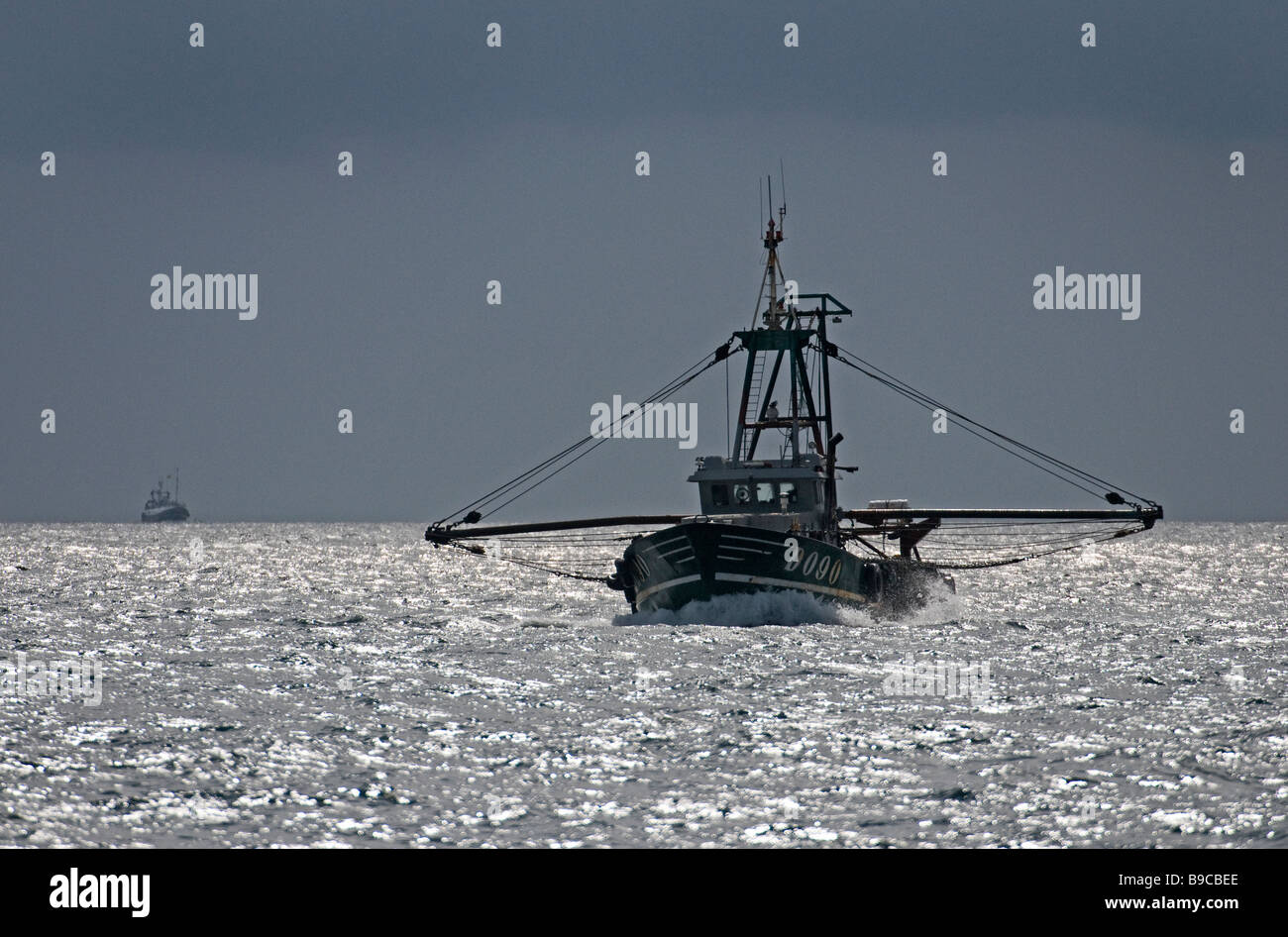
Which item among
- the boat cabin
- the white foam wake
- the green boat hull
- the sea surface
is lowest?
the sea surface

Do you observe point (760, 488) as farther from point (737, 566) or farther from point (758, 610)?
point (758, 610)

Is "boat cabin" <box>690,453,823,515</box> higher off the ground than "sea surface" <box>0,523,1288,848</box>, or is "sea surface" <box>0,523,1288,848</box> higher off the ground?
"boat cabin" <box>690,453,823,515</box>

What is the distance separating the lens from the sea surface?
1705 centimetres

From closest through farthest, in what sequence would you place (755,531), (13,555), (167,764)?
(167,764) → (755,531) → (13,555)

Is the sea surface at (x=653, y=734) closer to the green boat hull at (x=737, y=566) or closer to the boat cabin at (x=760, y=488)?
the green boat hull at (x=737, y=566)

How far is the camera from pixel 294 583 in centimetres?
8719

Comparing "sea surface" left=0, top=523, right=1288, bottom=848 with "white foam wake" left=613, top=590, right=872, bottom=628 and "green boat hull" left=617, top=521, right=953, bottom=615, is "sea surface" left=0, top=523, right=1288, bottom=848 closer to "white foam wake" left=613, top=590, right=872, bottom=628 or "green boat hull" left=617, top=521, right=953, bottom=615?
"white foam wake" left=613, top=590, right=872, bottom=628

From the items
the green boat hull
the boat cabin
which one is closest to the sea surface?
the green boat hull

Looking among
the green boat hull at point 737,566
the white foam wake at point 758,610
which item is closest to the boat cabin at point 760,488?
the green boat hull at point 737,566

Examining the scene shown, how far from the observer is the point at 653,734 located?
77.2ft

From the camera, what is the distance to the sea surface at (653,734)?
55.9ft
